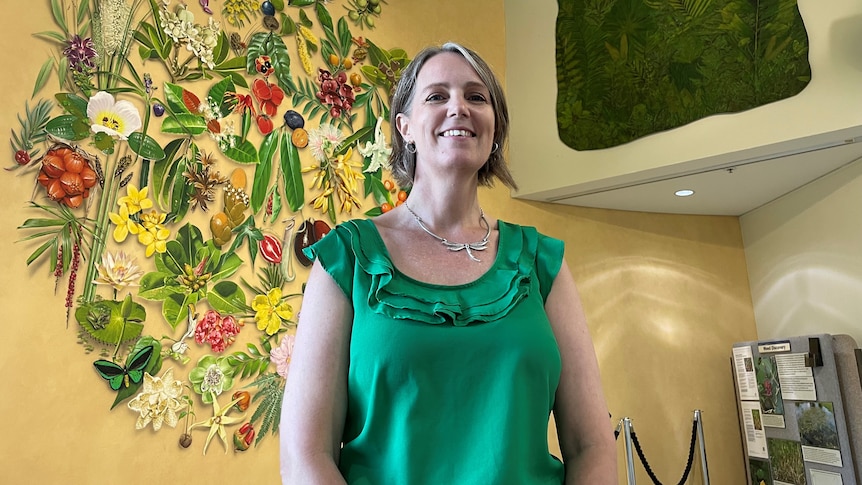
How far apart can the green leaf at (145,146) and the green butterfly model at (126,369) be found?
0.74 meters

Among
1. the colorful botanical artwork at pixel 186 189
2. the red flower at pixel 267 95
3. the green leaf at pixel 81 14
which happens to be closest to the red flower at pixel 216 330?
the colorful botanical artwork at pixel 186 189

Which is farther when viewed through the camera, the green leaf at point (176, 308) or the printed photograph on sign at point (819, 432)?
the printed photograph on sign at point (819, 432)

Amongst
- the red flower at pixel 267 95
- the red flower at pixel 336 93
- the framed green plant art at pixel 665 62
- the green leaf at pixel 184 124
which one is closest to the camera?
the green leaf at pixel 184 124

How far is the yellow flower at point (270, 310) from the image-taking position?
2.74 metres

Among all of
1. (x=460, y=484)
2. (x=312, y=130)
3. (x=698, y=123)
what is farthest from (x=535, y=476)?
(x=698, y=123)

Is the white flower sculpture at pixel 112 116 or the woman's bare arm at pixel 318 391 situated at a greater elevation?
the white flower sculpture at pixel 112 116

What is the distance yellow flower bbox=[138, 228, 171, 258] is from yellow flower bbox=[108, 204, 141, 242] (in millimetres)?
31

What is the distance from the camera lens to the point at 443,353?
0.98 meters

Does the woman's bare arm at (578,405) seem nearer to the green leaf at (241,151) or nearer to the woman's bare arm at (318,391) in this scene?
the woman's bare arm at (318,391)

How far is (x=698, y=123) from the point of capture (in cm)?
365

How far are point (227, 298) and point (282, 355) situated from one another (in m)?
0.35

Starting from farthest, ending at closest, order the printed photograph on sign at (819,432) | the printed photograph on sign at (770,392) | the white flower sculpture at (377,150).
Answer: the printed photograph on sign at (770,392) → the printed photograph on sign at (819,432) → the white flower sculpture at (377,150)

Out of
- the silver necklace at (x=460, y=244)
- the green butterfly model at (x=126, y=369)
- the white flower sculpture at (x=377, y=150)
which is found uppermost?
the white flower sculpture at (x=377, y=150)

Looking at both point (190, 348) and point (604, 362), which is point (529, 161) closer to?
point (604, 362)
